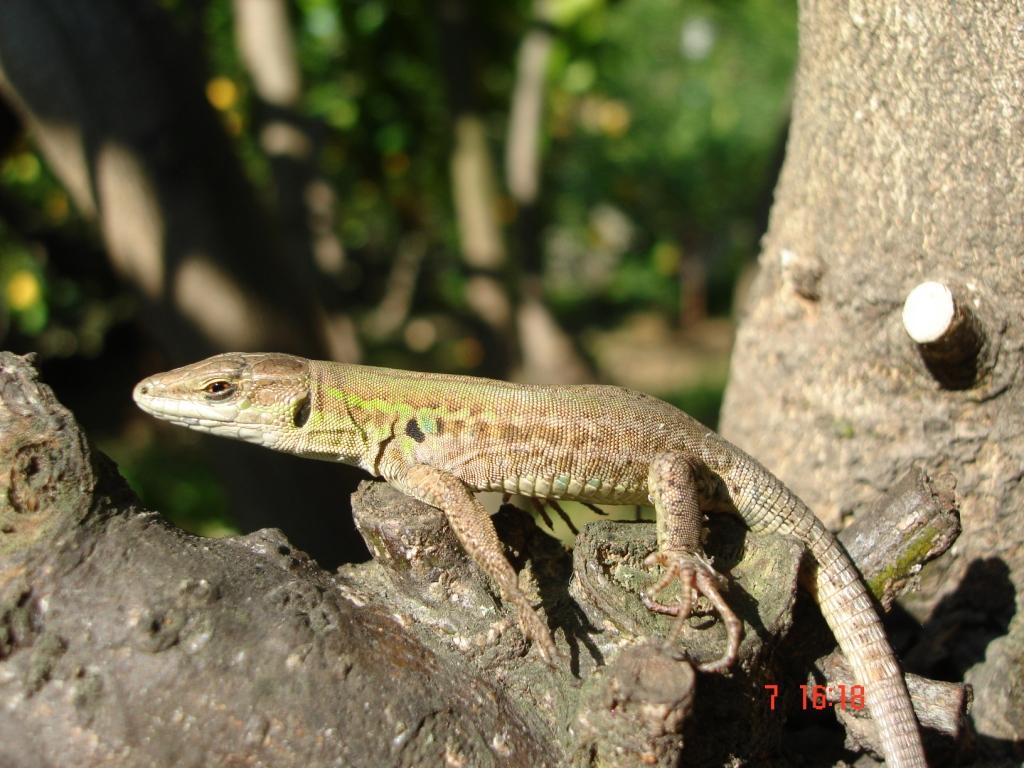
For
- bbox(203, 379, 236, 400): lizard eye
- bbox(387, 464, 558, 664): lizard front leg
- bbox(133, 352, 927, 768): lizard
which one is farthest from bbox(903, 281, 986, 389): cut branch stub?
bbox(203, 379, 236, 400): lizard eye

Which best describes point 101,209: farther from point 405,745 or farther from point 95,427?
point 95,427

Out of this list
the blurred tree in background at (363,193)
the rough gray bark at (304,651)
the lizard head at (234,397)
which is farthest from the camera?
the blurred tree in background at (363,193)

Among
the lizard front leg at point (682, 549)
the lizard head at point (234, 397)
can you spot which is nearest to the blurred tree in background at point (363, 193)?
the lizard head at point (234, 397)

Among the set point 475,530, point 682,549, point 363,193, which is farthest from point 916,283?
point 363,193

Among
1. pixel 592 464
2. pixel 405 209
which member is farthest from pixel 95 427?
pixel 592 464
